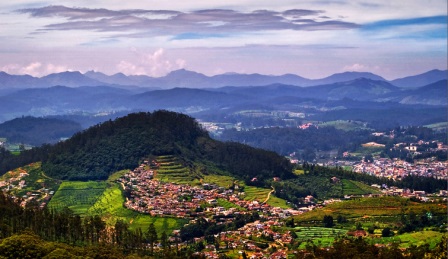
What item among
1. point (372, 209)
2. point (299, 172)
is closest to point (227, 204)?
point (372, 209)

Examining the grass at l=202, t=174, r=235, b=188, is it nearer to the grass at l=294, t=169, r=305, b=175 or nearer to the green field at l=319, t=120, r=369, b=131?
the grass at l=294, t=169, r=305, b=175

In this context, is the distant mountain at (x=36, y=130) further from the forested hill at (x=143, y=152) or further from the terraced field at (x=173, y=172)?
the terraced field at (x=173, y=172)

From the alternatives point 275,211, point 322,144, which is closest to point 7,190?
point 275,211

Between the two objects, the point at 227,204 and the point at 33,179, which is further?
the point at 33,179

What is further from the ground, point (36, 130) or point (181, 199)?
point (181, 199)

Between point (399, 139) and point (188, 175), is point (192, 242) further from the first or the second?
point (399, 139)

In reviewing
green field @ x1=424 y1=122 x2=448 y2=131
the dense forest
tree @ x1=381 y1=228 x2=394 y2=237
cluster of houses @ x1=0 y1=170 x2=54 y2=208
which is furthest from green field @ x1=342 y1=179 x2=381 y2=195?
green field @ x1=424 y1=122 x2=448 y2=131

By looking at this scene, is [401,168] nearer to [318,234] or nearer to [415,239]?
[318,234]

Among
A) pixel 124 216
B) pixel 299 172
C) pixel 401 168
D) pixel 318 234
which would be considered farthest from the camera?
pixel 401 168
